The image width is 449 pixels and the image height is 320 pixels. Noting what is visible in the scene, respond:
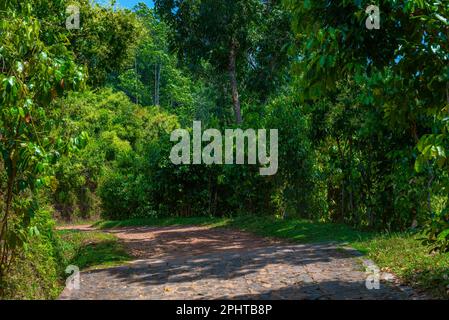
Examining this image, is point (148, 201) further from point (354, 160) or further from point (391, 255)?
point (391, 255)

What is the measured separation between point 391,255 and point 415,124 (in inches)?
130

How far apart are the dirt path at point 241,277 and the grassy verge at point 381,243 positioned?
1.37ft

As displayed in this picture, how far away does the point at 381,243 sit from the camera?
10180mm

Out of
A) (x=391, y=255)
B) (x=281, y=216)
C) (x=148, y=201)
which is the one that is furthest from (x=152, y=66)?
(x=391, y=255)

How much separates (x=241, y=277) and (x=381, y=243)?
11.9 ft

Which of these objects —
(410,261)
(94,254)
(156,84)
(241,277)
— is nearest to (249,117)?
(94,254)

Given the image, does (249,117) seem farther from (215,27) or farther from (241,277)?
(241,277)

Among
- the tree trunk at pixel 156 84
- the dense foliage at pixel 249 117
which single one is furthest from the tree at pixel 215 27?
the tree trunk at pixel 156 84

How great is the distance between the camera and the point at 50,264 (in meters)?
7.75

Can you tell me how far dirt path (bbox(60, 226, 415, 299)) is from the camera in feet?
22.0

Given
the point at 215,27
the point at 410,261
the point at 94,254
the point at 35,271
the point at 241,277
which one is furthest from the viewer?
the point at 215,27

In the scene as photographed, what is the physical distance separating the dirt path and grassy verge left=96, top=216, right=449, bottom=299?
417 millimetres
